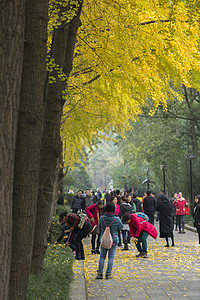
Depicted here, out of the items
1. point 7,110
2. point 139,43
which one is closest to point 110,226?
point 139,43

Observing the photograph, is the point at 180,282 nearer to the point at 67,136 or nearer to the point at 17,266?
the point at 17,266

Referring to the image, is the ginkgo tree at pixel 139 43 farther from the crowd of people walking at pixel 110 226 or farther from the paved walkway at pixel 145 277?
the paved walkway at pixel 145 277

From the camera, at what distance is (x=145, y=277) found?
1024 centimetres

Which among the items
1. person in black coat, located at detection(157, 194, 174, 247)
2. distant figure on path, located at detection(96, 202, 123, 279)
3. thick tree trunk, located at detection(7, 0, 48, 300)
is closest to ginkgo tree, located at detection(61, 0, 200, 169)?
distant figure on path, located at detection(96, 202, 123, 279)

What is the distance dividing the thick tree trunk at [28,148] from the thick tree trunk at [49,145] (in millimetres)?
2522

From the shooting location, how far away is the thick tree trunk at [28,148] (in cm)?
518

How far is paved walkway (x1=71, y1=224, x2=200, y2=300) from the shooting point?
845cm

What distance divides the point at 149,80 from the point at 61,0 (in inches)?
158

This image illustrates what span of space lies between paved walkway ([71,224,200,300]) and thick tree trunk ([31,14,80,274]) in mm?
1068

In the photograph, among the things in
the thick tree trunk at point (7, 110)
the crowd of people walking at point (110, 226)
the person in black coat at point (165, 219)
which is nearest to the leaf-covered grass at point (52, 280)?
the crowd of people walking at point (110, 226)

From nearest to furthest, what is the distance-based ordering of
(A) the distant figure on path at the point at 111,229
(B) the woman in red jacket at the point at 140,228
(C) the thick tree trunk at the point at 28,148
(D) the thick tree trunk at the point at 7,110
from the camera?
(D) the thick tree trunk at the point at 7,110 < (C) the thick tree trunk at the point at 28,148 < (A) the distant figure on path at the point at 111,229 < (B) the woman in red jacket at the point at 140,228

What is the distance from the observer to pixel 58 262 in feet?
31.7

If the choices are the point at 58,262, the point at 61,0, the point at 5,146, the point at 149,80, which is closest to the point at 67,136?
the point at 149,80

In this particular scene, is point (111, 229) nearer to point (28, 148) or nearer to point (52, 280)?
point (52, 280)
